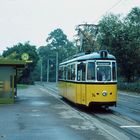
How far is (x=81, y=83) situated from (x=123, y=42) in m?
38.4

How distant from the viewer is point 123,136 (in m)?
14.8

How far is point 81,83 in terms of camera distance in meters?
24.2

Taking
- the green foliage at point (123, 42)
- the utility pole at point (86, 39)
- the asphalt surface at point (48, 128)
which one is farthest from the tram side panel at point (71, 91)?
the green foliage at point (123, 42)

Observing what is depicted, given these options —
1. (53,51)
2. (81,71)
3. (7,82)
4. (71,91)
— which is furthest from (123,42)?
(53,51)

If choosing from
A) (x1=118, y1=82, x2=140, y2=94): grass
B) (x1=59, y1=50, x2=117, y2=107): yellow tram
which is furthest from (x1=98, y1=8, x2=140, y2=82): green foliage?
(x1=59, y1=50, x2=117, y2=107): yellow tram

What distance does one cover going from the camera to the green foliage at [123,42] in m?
61.8

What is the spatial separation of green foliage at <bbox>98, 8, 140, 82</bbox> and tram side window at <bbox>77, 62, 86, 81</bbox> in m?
37.1

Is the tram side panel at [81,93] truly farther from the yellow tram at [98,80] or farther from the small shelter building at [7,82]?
the small shelter building at [7,82]

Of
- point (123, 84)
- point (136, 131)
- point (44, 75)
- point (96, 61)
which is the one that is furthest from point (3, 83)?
point (44, 75)

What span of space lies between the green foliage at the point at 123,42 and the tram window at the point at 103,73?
125 ft

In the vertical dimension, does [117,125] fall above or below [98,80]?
below

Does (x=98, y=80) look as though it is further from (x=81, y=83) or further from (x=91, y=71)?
(x=81, y=83)

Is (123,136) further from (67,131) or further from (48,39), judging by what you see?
(48,39)

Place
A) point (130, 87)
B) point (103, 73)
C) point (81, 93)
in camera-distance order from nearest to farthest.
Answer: point (103, 73) → point (81, 93) → point (130, 87)
